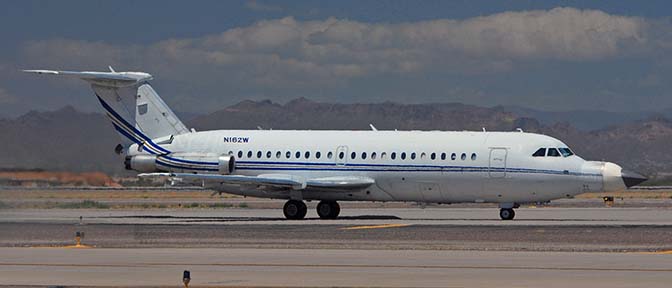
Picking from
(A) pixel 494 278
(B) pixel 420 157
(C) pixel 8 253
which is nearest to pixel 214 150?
(B) pixel 420 157

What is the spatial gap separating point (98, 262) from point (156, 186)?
9808 centimetres

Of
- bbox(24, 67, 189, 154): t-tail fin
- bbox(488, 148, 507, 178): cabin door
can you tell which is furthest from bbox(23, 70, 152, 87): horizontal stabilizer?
bbox(488, 148, 507, 178): cabin door

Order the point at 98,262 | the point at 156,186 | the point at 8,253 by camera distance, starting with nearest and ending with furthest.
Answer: the point at 98,262 < the point at 8,253 < the point at 156,186

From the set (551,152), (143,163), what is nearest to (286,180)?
(143,163)

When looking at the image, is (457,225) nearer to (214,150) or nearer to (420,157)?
(420,157)

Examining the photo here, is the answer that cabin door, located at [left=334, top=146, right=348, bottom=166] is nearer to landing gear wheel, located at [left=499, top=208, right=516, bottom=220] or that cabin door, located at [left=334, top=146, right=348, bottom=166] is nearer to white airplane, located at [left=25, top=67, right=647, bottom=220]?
white airplane, located at [left=25, top=67, right=647, bottom=220]

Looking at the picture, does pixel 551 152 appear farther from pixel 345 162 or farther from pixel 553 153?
pixel 345 162

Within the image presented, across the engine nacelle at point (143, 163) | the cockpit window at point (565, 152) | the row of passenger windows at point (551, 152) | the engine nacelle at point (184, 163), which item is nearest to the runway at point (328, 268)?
the row of passenger windows at point (551, 152)

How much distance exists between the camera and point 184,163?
5947 centimetres

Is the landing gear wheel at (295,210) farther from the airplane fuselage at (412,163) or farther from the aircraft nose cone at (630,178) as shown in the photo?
the aircraft nose cone at (630,178)

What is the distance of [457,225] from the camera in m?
49.7

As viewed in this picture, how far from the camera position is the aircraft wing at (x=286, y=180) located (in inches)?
2242

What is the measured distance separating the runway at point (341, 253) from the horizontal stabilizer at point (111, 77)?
7.52m

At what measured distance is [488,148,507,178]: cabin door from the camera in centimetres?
5528
